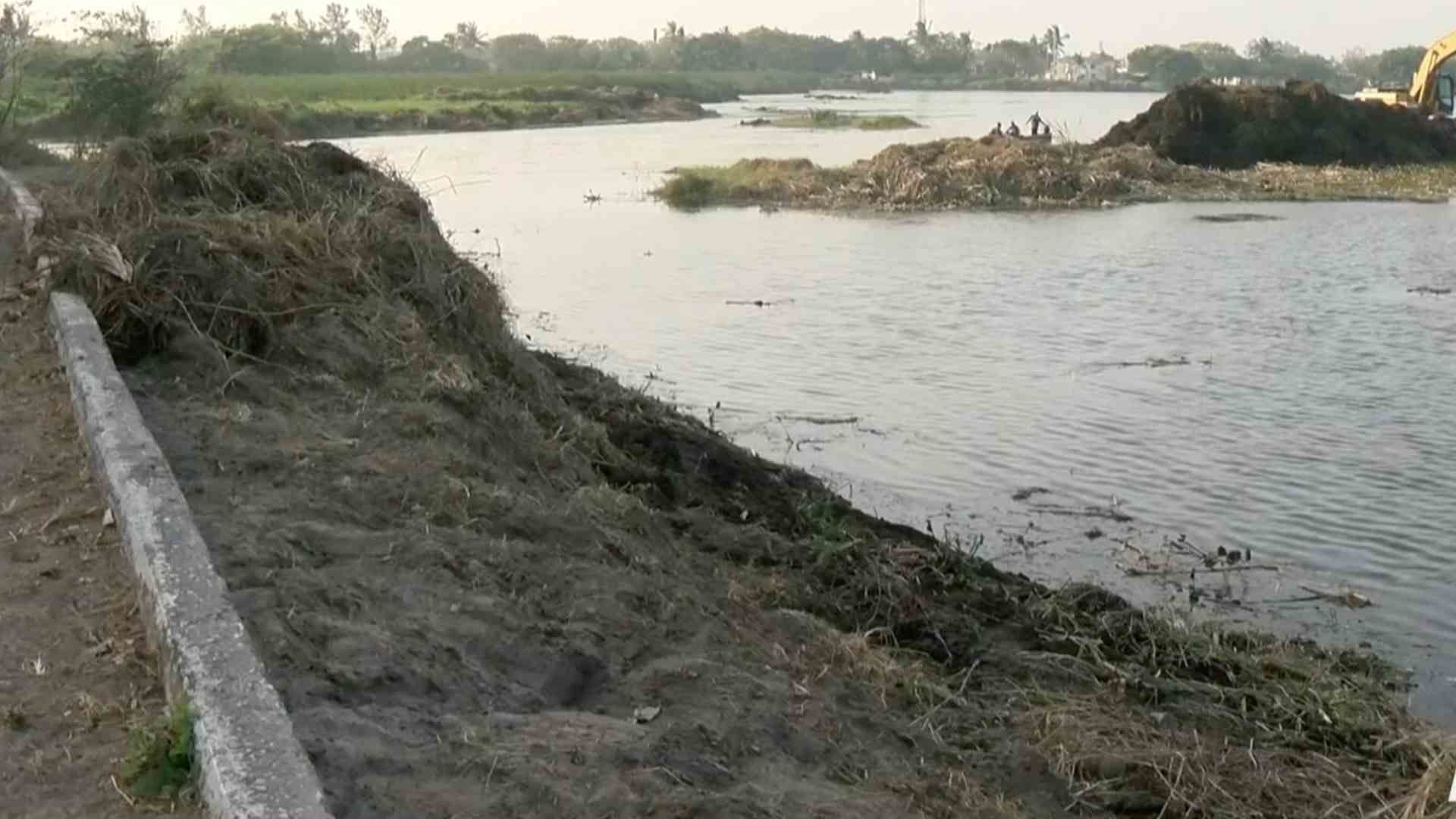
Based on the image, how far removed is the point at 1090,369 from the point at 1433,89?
38457 mm

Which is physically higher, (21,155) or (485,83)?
(485,83)

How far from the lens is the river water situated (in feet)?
30.1

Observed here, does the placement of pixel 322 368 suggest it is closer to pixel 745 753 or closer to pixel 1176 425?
pixel 745 753

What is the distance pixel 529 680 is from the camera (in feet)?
16.6

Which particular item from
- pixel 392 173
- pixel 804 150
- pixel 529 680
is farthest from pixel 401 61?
pixel 529 680

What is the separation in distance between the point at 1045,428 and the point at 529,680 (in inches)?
318

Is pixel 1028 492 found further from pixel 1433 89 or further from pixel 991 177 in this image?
pixel 1433 89

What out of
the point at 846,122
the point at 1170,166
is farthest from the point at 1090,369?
the point at 846,122

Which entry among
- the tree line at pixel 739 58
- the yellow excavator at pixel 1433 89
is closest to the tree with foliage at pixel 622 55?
the tree line at pixel 739 58

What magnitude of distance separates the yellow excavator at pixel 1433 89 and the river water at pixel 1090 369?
1720 cm

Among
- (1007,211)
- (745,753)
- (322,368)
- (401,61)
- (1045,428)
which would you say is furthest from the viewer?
(401,61)

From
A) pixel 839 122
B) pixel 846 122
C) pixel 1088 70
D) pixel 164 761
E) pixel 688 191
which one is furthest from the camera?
pixel 1088 70

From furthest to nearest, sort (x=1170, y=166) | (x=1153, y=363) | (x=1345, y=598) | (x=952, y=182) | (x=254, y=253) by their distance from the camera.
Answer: (x=1170, y=166) < (x=952, y=182) < (x=1153, y=363) < (x=254, y=253) < (x=1345, y=598)

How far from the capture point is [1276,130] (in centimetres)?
4381
